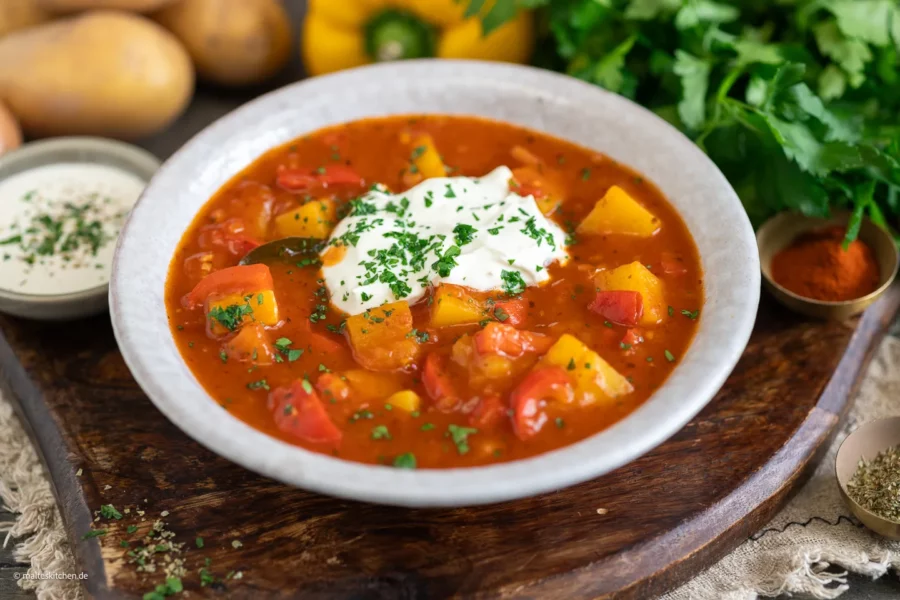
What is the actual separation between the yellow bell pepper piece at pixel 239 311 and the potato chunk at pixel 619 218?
154 centimetres

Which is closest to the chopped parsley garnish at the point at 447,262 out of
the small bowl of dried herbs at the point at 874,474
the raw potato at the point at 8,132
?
the small bowl of dried herbs at the point at 874,474

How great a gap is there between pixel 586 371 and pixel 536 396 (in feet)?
0.78

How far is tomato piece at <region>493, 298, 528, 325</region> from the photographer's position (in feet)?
13.3

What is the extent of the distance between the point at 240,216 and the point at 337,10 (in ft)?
6.78

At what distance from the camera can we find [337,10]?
608 cm

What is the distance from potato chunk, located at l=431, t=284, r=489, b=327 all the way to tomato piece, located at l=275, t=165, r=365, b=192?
109cm

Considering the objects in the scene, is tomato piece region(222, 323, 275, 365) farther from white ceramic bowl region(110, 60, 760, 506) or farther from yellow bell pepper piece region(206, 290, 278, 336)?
white ceramic bowl region(110, 60, 760, 506)

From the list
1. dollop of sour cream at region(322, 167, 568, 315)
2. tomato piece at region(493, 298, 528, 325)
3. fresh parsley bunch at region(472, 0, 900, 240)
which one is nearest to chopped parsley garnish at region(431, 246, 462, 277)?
dollop of sour cream at region(322, 167, 568, 315)

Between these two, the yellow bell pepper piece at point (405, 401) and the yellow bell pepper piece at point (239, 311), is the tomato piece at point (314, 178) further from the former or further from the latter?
the yellow bell pepper piece at point (405, 401)

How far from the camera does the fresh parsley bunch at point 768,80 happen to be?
484 centimetres

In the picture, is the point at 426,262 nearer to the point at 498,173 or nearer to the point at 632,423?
the point at 498,173

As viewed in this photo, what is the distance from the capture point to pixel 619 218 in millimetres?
4512

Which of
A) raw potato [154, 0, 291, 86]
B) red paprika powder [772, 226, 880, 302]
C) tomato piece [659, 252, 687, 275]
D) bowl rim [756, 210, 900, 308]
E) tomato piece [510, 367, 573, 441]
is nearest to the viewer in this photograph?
tomato piece [510, 367, 573, 441]

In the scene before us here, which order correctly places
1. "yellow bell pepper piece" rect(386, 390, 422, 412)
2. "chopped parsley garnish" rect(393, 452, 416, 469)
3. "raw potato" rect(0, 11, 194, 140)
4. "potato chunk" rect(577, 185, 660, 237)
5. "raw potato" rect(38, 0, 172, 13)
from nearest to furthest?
"chopped parsley garnish" rect(393, 452, 416, 469) < "yellow bell pepper piece" rect(386, 390, 422, 412) < "potato chunk" rect(577, 185, 660, 237) < "raw potato" rect(0, 11, 194, 140) < "raw potato" rect(38, 0, 172, 13)
